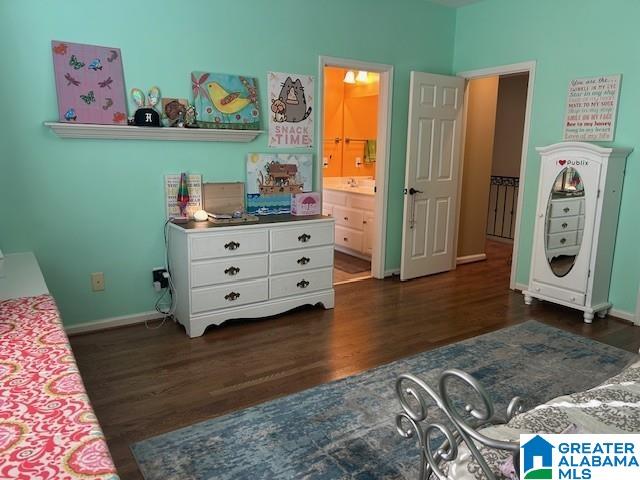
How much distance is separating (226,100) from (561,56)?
284cm

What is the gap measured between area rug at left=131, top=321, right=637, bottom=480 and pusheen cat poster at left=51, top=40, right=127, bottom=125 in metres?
2.10

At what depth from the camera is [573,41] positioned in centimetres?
405

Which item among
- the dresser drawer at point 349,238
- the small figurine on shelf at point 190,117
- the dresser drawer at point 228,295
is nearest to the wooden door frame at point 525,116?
the dresser drawer at point 349,238

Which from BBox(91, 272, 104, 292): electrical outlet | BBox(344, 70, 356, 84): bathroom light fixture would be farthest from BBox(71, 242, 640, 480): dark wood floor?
BBox(344, 70, 356, 84): bathroom light fixture

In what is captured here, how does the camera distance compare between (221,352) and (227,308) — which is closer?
(221,352)

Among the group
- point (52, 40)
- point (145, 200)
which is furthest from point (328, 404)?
point (52, 40)

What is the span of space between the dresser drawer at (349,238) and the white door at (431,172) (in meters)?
0.86

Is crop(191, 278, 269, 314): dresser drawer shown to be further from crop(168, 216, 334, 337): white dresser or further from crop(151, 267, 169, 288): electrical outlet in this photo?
crop(151, 267, 169, 288): electrical outlet

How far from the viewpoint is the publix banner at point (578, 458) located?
1.03 metres

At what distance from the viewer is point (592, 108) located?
3.93 metres

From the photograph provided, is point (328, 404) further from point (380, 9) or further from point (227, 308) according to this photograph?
point (380, 9)

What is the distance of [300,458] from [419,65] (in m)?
3.96

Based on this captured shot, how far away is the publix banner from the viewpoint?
1026 millimetres

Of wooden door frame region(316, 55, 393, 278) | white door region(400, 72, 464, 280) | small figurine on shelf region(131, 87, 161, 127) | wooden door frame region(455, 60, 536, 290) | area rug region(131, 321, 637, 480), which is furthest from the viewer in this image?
white door region(400, 72, 464, 280)
